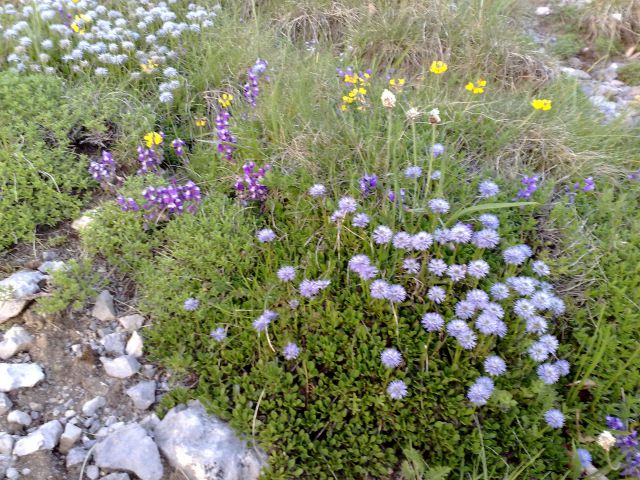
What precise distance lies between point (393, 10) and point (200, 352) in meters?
3.21

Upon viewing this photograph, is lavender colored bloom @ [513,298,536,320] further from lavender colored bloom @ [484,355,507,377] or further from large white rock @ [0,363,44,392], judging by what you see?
large white rock @ [0,363,44,392]

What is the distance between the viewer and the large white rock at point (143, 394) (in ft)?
8.11

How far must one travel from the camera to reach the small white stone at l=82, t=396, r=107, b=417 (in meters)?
2.43

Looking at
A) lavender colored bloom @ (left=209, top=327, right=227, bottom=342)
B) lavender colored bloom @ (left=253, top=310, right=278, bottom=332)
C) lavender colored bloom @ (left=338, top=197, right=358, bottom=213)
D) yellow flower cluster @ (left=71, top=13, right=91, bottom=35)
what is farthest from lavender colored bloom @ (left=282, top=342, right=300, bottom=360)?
yellow flower cluster @ (left=71, top=13, right=91, bottom=35)

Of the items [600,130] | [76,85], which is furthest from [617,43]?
[76,85]

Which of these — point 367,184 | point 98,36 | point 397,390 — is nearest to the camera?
point 397,390

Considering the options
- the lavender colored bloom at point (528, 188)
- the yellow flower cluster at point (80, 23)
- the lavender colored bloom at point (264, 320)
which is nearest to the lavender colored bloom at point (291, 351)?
the lavender colored bloom at point (264, 320)

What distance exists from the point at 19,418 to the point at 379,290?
1.61m

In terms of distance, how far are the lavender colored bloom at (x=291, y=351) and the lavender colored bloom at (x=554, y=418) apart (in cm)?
103

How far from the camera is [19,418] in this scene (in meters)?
2.35

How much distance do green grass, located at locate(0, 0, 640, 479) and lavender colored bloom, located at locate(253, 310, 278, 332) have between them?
6 centimetres

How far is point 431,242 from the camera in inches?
94.0

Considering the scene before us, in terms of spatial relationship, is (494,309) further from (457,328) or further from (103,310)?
(103,310)

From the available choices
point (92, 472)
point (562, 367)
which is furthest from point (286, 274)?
point (562, 367)
